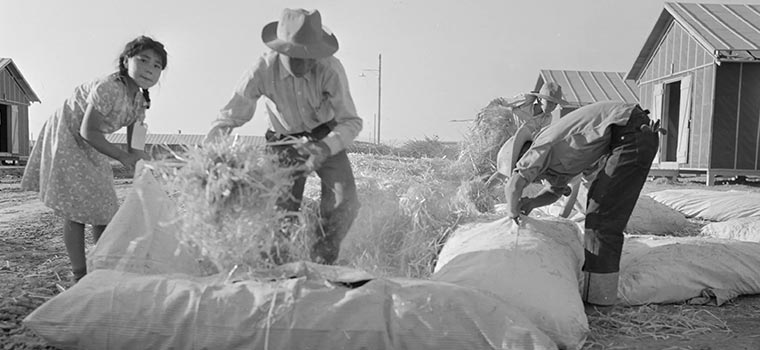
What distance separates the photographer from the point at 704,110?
12445 millimetres

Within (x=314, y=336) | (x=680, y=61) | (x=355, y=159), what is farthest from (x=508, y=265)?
(x=680, y=61)

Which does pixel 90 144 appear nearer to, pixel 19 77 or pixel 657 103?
pixel 657 103

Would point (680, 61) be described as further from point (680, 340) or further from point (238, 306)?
point (238, 306)

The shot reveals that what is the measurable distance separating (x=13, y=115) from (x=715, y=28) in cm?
1973

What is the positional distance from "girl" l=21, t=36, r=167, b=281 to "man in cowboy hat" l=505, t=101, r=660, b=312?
2020 mm

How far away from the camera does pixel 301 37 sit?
2.76 metres

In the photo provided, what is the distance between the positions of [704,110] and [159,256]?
1216 cm

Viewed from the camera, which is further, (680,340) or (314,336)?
(680,340)

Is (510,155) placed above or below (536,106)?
below

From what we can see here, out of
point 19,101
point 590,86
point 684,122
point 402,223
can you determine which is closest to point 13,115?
point 19,101

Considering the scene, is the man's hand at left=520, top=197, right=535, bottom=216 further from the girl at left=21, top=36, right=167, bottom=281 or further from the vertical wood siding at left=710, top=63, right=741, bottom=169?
the vertical wood siding at left=710, top=63, right=741, bottom=169

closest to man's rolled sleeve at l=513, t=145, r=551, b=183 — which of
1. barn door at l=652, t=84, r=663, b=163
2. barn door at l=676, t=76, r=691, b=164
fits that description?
barn door at l=676, t=76, r=691, b=164

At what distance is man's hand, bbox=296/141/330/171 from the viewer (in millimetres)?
2801

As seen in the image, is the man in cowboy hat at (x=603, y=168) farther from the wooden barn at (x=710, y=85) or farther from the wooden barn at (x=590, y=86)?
the wooden barn at (x=590, y=86)
